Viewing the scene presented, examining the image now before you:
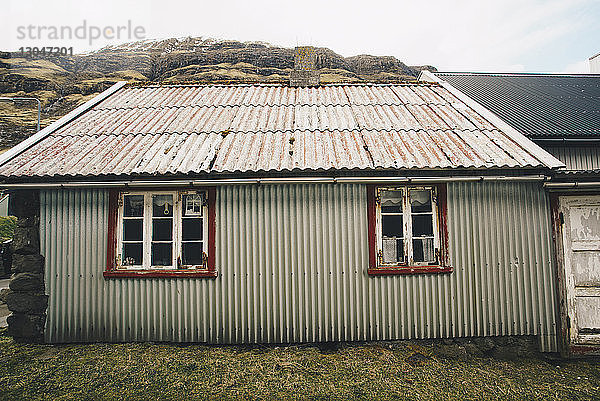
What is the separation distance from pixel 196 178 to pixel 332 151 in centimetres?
238

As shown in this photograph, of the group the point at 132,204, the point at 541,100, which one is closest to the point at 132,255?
the point at 132,204

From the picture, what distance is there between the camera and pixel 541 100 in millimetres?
9547

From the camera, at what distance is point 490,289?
5.81m

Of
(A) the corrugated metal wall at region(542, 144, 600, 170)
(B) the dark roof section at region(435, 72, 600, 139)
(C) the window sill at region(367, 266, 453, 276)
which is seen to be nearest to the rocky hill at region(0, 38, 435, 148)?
(B) the dark roof section at region(435, 72, 600, 139)

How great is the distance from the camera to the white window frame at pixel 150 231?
5867 millimetres

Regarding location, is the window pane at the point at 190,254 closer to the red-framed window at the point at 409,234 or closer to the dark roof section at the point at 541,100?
the red-framed window at the point at 409,234

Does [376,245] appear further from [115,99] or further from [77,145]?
[115,99]

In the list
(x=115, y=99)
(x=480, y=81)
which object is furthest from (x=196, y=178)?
(x=480, y=81)

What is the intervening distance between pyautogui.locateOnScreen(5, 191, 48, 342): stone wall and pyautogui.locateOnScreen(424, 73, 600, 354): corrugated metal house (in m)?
8.73

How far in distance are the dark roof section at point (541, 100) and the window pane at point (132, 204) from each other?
7772 millimetres

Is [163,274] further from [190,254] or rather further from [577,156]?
[577,156]

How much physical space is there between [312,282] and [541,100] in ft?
28.2

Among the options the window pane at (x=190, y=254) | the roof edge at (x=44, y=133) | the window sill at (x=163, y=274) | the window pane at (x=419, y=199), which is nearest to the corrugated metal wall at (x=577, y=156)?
the window pane at (x=419, y=199)

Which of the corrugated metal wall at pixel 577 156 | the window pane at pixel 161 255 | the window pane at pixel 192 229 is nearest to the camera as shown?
the window pane at pixel 192 229
